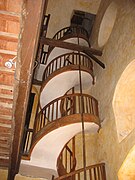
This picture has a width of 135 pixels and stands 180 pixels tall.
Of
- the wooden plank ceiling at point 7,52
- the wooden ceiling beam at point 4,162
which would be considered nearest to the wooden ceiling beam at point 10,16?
the wooden plank ceiling at point 7,52

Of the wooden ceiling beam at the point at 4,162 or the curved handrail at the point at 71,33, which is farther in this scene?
the curved handrail at the point at 71,33

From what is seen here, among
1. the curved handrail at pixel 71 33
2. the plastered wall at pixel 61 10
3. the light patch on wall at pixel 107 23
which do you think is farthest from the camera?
the plastered wall at pixel 61 10

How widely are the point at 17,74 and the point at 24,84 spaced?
22 cm

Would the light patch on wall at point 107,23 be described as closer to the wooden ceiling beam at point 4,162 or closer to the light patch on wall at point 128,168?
the light patch on wall at point 128,168

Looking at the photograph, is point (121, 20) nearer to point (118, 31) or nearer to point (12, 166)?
point (118, 31)

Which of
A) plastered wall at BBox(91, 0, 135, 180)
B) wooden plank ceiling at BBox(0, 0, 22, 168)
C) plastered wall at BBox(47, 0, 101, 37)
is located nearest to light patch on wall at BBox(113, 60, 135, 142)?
plastered wall at BBox(91, 0, 135, 180)

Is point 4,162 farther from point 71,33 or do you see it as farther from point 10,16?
point 71,33

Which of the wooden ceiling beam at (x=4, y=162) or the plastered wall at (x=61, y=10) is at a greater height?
the plastered wall at (x=61, y=10)

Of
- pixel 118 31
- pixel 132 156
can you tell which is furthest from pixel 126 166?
pixel 118 31

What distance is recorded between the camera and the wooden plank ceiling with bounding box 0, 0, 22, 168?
3781 mm

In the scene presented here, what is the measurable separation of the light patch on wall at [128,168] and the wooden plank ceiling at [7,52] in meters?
2.75

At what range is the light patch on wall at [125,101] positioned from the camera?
7047 millimetres

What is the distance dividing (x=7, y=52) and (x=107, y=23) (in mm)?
7527

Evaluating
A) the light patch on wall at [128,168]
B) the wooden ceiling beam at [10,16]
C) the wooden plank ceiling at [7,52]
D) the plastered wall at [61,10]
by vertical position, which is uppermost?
the plastered wall at [61,10]
